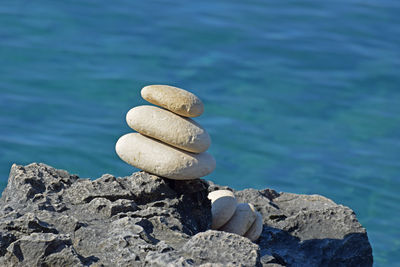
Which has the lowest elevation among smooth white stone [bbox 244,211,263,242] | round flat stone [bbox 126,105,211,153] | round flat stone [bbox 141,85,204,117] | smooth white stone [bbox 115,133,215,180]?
smooth white stone [bbox 244,211,263,242]

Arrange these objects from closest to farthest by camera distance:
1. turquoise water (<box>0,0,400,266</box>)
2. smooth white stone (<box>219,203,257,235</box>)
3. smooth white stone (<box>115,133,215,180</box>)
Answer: smooth white stone (<box>115,133,215,180</box>), smooth white stone (<box>219,203,257,235</box>), turquoise water (<box>0,0,400,266</box>)

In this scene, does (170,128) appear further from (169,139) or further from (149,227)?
(149,227)

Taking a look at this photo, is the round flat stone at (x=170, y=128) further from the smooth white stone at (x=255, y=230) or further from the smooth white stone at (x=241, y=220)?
the smooth white stone at (x=255, y=230)

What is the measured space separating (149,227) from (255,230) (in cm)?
117

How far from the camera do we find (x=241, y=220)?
536cm

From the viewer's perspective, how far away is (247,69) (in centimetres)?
1143

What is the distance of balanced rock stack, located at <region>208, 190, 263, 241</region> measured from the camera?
5.36m

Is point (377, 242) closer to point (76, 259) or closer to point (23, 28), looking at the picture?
point (76, 259)

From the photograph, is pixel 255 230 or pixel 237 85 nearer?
pixel 255 230

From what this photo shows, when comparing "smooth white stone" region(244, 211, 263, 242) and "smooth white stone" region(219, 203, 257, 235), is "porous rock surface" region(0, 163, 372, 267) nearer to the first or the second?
"smooth white stone" region(244, 211, 263, 242)

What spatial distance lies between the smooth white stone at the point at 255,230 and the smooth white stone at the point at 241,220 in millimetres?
36

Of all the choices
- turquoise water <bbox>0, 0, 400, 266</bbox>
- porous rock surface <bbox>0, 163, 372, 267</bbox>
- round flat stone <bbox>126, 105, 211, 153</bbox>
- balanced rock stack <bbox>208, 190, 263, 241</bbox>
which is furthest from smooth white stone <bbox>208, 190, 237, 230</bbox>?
turquoise water <bbox>0, 0, 400, 266</bbox>

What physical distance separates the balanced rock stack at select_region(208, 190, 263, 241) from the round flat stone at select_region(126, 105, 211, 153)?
0.59 m

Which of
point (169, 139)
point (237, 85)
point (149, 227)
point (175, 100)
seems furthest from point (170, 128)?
point (237, 85)
